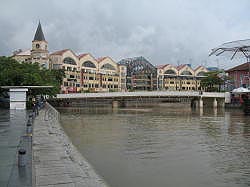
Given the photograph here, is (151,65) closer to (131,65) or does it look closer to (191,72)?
(131,65)

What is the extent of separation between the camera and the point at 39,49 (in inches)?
4301

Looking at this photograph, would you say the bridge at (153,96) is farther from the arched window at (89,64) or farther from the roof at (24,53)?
the roof at (24,53)

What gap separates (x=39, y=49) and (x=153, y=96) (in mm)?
54917

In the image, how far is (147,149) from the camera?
1966 cm

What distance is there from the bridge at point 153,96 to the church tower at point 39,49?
119 feet

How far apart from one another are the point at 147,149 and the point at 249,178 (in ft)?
24.4

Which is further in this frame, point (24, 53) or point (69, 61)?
point (24, 53)

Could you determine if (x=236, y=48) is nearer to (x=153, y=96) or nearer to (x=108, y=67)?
(x=153, y=96)

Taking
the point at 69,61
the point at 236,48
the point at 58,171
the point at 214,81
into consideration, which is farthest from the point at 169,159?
the point at 69,61

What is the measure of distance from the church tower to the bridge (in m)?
36.2

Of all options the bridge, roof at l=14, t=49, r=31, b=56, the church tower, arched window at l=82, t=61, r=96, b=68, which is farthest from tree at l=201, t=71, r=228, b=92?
roof at l=14, t=49, r=31, b=56

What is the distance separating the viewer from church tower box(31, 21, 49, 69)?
106756mm

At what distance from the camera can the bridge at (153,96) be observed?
67375 mm

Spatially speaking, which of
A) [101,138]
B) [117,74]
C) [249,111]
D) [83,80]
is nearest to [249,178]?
[101,138]
